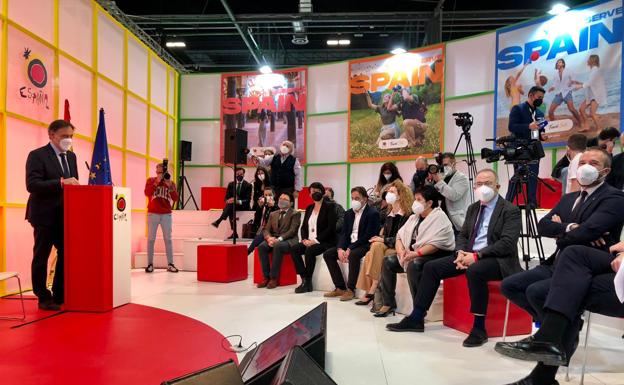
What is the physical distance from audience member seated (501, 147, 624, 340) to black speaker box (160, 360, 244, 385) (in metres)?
1.69

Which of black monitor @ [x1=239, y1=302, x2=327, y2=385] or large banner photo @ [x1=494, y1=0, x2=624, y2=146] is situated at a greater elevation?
large banner photo @ [x1=494, y1=0, x2=624, y2=146]

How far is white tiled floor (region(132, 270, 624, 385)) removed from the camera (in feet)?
8.35

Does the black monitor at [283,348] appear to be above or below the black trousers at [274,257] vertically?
above

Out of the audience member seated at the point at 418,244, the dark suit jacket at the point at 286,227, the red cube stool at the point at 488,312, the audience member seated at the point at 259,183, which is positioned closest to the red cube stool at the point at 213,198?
the audience member seated at the point at 259,183

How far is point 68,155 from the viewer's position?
14.4 feet

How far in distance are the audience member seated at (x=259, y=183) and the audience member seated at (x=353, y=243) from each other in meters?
3.03

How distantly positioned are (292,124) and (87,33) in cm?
469

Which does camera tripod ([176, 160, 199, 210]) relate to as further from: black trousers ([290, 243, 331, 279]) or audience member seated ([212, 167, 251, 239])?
black trousers ([290, 243, 331, 279])

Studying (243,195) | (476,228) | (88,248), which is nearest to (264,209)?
(243,195)

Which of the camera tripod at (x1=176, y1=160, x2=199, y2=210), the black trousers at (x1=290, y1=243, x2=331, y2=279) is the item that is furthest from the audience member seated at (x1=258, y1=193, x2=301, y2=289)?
the camera tripod at (x1=176, y1=160, x2=199, y2=210)

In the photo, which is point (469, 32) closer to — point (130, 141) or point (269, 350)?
point (130, 141)

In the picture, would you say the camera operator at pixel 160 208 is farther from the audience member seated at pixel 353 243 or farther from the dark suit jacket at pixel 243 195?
the audience member seated at pixel 353 243

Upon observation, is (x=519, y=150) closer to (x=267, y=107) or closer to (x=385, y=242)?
(x=385, y=242)

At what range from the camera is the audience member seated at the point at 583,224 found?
249 centimetres
